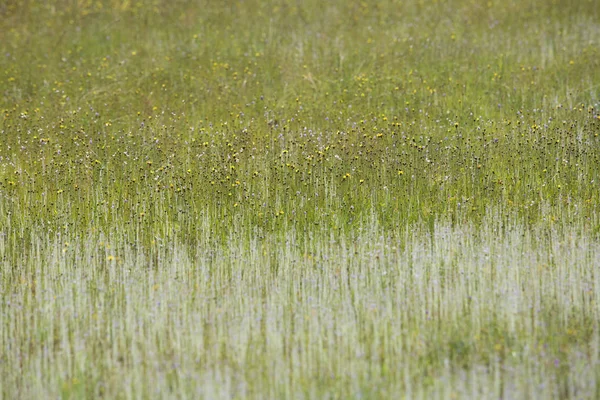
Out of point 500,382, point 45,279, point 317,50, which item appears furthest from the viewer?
point 317,50

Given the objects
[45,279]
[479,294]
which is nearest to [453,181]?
[479,294]

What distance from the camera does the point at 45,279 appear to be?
8445mm

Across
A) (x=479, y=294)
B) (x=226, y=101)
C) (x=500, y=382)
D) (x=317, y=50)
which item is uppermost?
(x=317, y=50)

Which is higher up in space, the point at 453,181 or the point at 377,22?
the point at 377,22

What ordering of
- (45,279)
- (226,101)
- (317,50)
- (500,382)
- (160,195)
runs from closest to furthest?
(500,382) → (45,279) → (160,195) → (226,101) → (317,50)

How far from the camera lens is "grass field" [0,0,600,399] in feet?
23.1

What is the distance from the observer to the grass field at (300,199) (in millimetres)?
7055

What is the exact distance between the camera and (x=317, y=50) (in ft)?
47.8

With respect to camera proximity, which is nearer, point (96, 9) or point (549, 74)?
point (549, 74)

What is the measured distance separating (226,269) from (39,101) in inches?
254

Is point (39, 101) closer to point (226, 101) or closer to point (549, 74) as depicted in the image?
point (226, 101)

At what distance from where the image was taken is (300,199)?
32.7ft

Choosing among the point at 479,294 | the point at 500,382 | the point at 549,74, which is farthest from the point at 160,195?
the point at 549,74

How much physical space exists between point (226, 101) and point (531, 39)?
6.00 m
